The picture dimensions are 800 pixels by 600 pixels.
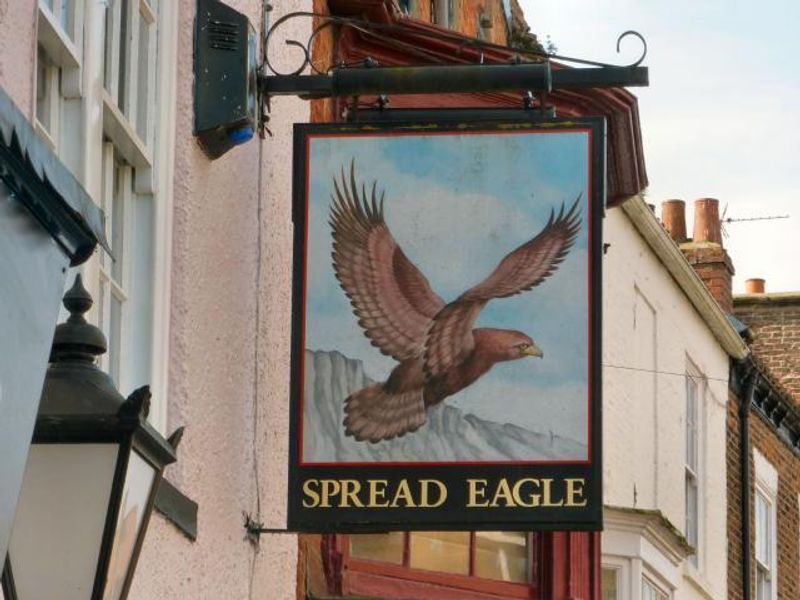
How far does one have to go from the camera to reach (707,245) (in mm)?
24516

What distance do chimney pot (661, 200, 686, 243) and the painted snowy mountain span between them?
1767 cm

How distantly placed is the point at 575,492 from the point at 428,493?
1.77 feet

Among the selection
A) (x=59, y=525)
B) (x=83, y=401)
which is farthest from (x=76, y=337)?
(x=59, y=525)

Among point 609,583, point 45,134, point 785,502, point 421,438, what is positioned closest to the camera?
point 45,134

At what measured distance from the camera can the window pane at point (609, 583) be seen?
702 inches

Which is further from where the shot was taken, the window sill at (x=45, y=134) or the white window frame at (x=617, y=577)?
the white window frame at (x=617, y=577)

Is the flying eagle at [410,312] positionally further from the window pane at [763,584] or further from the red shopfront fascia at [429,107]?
the window pane at [763,584]

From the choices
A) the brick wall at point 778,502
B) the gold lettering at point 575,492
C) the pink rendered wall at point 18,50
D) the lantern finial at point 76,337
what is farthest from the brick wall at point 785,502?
the lantern finial at point 76,337

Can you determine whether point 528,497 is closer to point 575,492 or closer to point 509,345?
point 575,492

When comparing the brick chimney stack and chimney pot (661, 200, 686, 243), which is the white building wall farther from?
chimney pot (661, 200, 686, 243)

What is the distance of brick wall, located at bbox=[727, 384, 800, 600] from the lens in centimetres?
2264

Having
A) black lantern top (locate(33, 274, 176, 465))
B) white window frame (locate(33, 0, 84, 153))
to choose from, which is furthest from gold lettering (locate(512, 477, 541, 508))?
black lantern top (locate(33, 274, 176, 465))

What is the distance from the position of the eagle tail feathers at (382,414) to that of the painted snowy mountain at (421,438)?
24 millimetres

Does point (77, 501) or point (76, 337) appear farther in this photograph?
point (76, 337)
